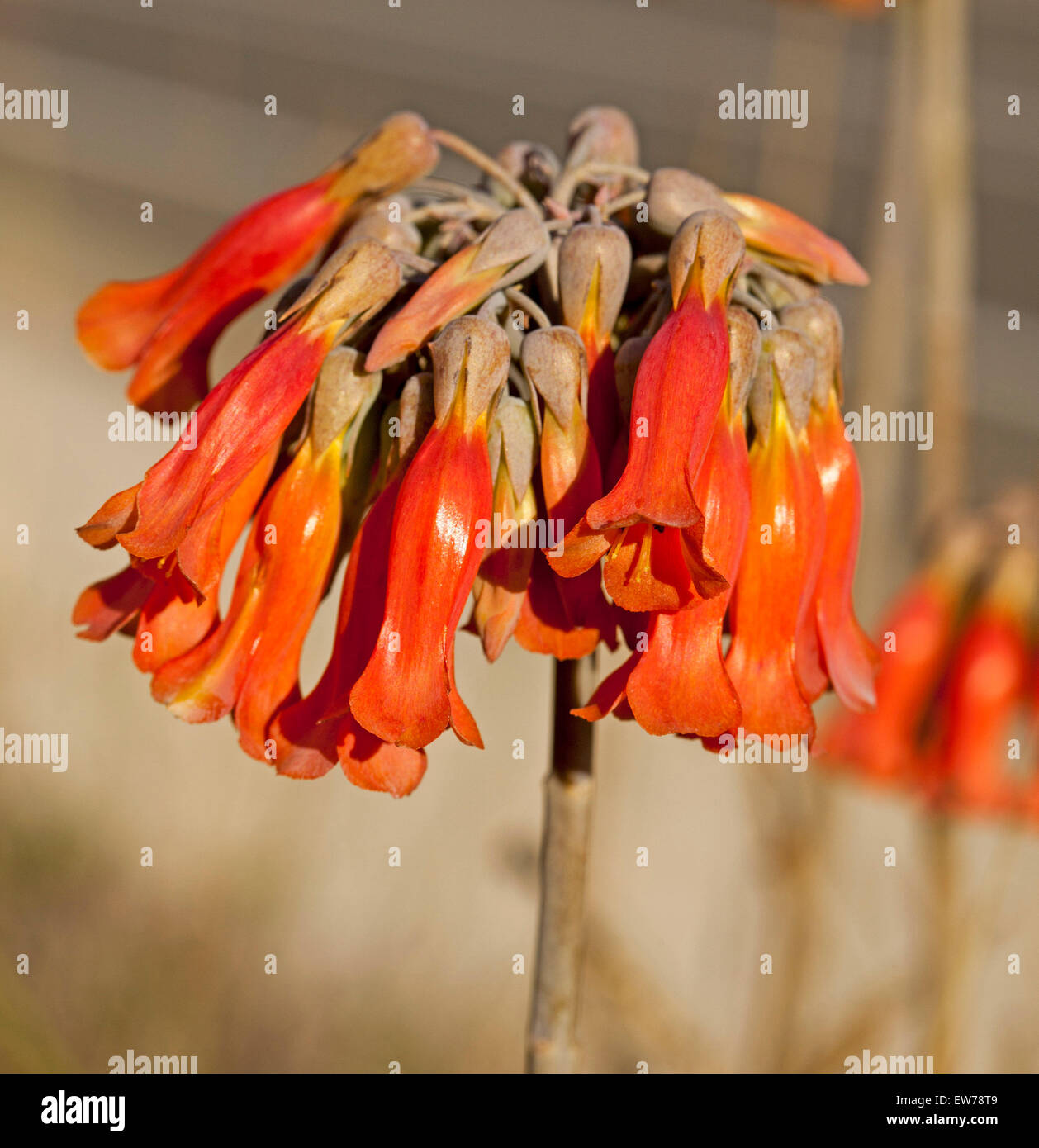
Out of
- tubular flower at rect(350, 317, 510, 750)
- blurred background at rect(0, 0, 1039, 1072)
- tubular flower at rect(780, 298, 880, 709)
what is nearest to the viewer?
tubular flower at rect(350, 317, 510, 750)

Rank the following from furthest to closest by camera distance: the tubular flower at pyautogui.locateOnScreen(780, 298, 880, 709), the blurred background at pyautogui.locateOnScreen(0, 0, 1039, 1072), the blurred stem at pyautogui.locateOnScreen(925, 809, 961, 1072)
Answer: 1. the blurred background at pyautogui.locateOnScreen(0, 0, 1039, 1072)
2. the blurred stem at pyautogui.locateOnScreen(925, 809, 961, 1072)
3. the tubular flower at pyautogui.locateOnScreen(780, 298, 880, 709)

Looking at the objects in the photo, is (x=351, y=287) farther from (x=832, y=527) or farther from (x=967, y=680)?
(x=967, y=680)

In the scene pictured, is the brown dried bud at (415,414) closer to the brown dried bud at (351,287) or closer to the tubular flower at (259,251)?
the brown dried bud at (351,287)

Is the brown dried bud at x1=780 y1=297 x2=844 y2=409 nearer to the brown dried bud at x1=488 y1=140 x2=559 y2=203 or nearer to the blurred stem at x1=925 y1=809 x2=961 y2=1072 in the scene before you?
the brown dried bud at x1=488 y1=140 x2=559 y2=203

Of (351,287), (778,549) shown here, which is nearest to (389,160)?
(351,287)

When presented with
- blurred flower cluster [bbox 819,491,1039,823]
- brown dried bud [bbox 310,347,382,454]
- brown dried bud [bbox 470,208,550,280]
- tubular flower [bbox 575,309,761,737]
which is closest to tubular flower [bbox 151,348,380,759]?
brown dried bud [bbox 310,347,382,454]
